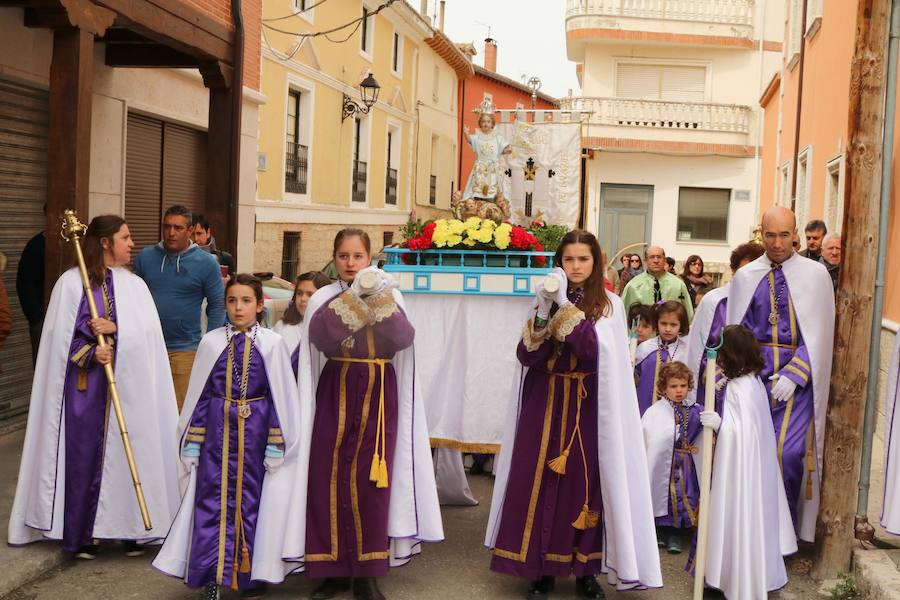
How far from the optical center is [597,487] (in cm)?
525

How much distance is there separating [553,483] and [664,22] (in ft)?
72.8

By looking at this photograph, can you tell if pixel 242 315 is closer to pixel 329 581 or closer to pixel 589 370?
pixel 329 581

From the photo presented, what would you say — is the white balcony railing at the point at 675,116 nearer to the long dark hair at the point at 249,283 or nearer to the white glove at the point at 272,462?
the long dark hair at the point at 249,283

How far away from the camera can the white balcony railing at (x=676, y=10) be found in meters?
25.4

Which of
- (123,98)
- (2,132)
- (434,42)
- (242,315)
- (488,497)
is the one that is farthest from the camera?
(434,42)

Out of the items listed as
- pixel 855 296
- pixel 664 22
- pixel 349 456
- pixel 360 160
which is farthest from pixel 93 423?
pixel 664 22

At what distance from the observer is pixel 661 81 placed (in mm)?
26438

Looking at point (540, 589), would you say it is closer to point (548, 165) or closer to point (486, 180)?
point (486, 180)

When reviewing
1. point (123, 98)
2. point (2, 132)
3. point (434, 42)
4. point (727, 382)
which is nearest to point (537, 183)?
point (123, 98)

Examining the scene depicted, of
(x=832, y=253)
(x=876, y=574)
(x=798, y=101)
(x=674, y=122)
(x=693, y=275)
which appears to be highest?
(x=674, y=122)

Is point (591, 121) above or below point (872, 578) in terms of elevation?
above

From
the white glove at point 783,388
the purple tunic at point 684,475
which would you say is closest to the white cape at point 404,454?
the purple tunic at point 684,475

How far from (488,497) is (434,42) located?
27424 mm

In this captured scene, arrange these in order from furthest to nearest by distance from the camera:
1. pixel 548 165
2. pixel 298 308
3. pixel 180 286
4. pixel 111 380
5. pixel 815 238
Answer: pixel 548 165 → pixel 815 238 → pixel 298 308 → pixel 180 286 → pixel 111 380
